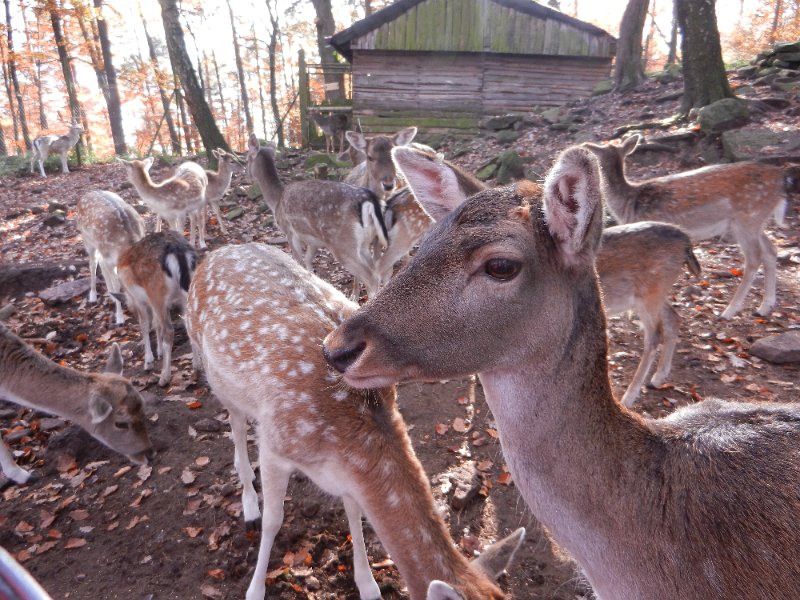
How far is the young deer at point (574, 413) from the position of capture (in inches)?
55.8

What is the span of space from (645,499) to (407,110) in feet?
56.6

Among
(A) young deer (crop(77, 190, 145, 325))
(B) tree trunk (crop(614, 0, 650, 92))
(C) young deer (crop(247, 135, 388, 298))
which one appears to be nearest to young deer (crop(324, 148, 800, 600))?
(C) young deer (crop(247, 135, 388, 298))

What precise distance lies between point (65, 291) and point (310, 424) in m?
6.57

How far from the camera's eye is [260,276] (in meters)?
3.30

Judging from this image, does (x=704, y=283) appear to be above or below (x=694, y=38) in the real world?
below

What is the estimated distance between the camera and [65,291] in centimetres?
718

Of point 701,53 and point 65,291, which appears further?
point 701,53

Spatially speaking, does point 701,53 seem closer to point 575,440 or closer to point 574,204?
point 574,204

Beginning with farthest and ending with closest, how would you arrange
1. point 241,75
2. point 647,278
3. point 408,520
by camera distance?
point 241,75 → point 647,278 → point 408,520

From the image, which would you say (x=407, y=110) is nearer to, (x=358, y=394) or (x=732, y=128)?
(x=732, y=128)

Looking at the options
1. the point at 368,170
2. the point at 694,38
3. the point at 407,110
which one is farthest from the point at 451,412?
the point at 407,110

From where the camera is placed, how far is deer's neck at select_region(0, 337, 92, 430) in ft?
13.0

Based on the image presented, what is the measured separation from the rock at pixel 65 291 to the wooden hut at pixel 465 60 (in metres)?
12.0

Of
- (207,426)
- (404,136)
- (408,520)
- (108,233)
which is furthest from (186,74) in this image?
(408,520)
